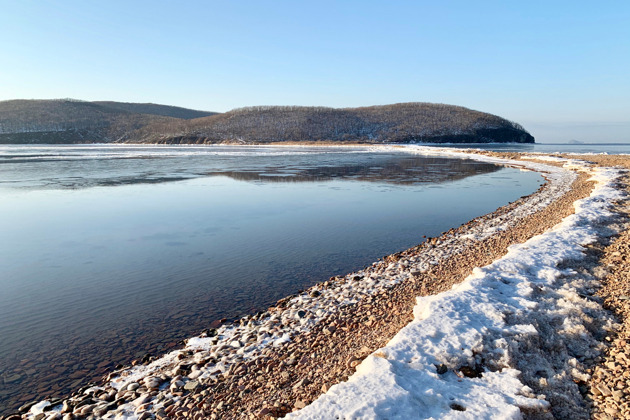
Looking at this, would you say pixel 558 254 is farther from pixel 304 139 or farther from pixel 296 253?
pixel 304 139

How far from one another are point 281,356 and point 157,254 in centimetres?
701

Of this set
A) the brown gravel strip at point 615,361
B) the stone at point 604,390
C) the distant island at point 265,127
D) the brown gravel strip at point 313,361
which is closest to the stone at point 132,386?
the brown gravel strip at point 313,361

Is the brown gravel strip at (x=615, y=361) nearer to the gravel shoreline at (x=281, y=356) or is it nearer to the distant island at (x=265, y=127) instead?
the gravel shoreline at (x=281, y=356)

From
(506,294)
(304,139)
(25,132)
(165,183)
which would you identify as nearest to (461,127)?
(304,139)

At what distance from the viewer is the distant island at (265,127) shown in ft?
508

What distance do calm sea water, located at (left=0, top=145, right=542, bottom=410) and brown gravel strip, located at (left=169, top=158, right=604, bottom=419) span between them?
192 cm

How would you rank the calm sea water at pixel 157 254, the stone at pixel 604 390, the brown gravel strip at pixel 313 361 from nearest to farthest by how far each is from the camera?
the stone at pixel 604 390 < the brown gravel strip at pixel 313 361 < the calm sea water at pixel 157 254

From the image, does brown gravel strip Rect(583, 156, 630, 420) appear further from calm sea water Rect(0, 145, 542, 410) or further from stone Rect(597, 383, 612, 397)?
calm sea water Rect(0, 145, 542, 410)

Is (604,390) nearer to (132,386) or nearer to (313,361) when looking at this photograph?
(313,361)

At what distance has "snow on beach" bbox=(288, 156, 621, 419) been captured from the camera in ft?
12.8

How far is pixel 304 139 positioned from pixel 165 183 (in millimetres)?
131563

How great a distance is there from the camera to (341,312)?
6922 millimetres

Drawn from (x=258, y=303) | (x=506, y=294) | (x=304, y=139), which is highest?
(x=304, y=139)

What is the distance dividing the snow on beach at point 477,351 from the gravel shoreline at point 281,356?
0.50 m
